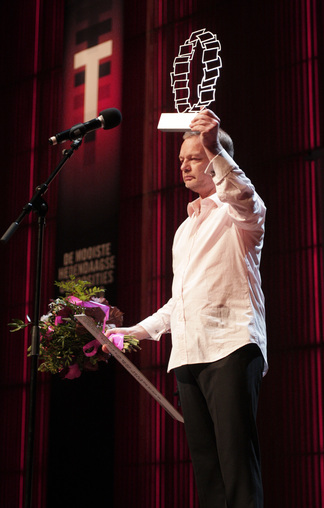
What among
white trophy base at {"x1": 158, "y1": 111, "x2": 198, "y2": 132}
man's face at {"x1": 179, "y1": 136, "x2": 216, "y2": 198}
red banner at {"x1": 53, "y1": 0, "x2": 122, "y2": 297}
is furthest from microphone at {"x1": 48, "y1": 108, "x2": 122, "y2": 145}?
red banner at {"x1": 53, "y1": 0, "x2": 122, "y2": 297}

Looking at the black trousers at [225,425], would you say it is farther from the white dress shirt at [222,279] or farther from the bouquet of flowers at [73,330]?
the bouquet of flowers at [73,330]

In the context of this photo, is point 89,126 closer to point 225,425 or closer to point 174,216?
point 225,425

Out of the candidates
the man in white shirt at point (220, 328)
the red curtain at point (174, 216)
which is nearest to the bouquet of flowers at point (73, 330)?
the man in white shirt at point (220, 328)

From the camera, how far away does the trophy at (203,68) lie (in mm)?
3791

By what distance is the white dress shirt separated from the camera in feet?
6.48

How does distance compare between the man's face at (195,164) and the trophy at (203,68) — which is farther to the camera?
the trophy at (203,68)

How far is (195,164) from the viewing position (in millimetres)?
2244

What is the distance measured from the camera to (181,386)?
2125 mm

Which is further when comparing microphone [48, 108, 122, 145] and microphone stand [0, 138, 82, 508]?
microphone [48, 108, 122, 145]

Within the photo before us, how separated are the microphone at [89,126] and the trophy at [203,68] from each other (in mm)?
1138

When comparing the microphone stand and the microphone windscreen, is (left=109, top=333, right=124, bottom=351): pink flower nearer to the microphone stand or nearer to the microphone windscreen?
the microphone stand

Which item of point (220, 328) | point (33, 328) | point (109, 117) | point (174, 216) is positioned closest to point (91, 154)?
point (174, 216)

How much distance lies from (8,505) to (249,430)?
2817mm

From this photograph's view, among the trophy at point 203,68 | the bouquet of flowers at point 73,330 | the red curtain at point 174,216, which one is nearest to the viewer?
the bouquet of flowers at point 73,330
